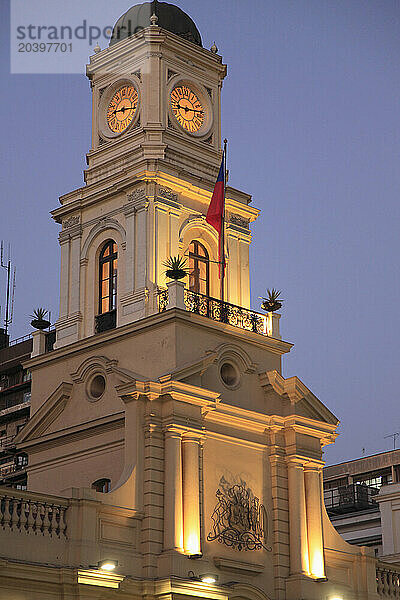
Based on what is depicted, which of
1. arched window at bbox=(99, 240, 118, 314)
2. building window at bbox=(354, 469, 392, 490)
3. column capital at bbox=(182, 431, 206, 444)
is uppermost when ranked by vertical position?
building window at bbox=(354, 469, 392, 490)

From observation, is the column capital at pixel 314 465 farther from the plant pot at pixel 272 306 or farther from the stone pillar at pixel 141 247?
the stone pillar at pixel 141 247

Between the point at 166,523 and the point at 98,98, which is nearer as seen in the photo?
the point at 166,523

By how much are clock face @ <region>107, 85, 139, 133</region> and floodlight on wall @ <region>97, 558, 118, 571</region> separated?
47.3 ft

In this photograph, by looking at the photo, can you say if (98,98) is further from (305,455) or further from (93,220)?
(305,455)

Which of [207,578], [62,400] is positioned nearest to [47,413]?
[62,400]

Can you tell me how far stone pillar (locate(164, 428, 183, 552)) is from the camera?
30.3 metres

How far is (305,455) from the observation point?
3434cm

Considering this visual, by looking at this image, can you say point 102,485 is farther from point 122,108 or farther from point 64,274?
point 122,108

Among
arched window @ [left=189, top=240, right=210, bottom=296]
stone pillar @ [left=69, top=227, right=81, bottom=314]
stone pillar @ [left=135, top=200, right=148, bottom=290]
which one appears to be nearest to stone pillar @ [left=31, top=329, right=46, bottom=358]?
stone pillar @ [left=69, top=227, right=81, bottom=314]

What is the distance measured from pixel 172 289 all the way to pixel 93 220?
15.6 feet

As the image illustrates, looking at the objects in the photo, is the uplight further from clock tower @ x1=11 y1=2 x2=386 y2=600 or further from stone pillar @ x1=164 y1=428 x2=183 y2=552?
stone pillar @ x1=164 y1=428 x2=183 y2=552

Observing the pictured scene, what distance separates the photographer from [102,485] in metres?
32.9

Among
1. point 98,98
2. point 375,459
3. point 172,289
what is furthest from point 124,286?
point 375,459

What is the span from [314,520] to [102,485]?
20.5 feet
